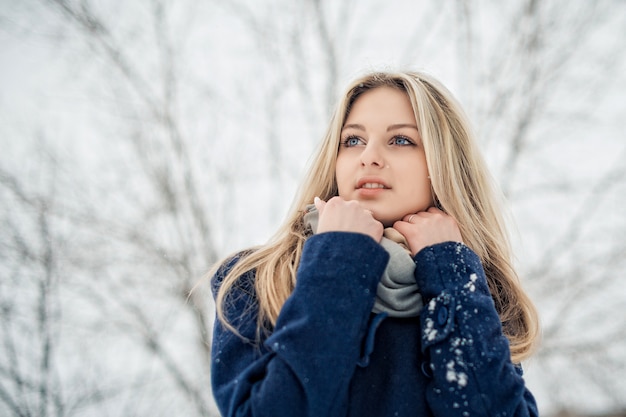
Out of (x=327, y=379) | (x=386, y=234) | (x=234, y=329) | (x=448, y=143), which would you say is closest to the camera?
(x=327, y=379)

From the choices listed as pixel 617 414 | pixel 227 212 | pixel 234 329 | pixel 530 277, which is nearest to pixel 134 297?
pixel 227 212

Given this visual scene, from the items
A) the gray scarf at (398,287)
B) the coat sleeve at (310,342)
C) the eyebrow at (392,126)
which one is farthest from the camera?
the eyebrow at (392,126)

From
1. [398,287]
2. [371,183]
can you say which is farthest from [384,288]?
[371,183]

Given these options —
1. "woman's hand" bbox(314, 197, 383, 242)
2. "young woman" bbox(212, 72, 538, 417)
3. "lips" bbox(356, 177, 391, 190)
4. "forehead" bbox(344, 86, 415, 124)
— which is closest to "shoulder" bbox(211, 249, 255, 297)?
"young woman" bbox(212, 72, 538, 417)

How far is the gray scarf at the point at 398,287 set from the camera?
105cm

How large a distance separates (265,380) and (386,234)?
48 cm

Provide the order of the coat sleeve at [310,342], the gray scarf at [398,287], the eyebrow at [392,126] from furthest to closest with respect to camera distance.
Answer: the eyebrow at [392,126] < the gray scarf at [398,287] < the coat sleeve at [310,342]

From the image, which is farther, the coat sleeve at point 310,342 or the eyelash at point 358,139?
the eyelash at point 358,139

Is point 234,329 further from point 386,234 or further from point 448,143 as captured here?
point 448,143

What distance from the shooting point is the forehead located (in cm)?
129

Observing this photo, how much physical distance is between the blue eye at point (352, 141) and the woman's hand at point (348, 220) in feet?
0.84

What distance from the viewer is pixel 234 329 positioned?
102 cm

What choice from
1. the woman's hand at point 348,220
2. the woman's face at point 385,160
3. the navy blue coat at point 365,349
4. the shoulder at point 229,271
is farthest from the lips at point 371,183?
the shoulder at point 229,271

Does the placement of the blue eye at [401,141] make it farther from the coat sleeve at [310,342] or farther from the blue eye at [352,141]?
the coat sleeve at [310,342]
